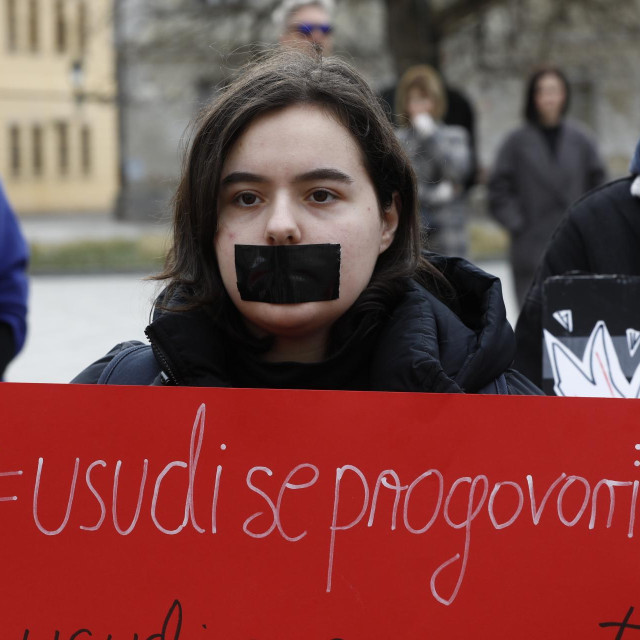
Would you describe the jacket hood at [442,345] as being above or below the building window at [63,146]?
below

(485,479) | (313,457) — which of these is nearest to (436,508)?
(485,479)

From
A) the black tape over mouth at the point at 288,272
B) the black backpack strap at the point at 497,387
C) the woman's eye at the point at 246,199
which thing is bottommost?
the black backpack strap at the point at 497,387

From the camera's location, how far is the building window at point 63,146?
34.3 metres

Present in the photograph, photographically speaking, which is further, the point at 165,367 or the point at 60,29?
the point at 60,29

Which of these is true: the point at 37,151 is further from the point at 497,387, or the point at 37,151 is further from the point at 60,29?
the point at 497,387

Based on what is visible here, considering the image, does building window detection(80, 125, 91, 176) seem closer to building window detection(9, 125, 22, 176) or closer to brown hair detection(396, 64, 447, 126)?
building window detection(9, 125, 22, 176)

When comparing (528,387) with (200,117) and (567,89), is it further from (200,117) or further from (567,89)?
(567,89)

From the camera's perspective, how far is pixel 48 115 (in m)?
33.9

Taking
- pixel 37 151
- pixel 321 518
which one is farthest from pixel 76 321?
pixel 37 151

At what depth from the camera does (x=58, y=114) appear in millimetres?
34031

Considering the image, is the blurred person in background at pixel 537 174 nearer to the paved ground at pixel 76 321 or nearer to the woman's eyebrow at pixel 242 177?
the paved ground at pixel 76 321

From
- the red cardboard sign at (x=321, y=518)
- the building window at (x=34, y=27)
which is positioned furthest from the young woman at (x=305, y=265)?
the building window at (x=34, y=27)

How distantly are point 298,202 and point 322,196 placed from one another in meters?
0.04

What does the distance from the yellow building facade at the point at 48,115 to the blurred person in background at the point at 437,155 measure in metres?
26.3
